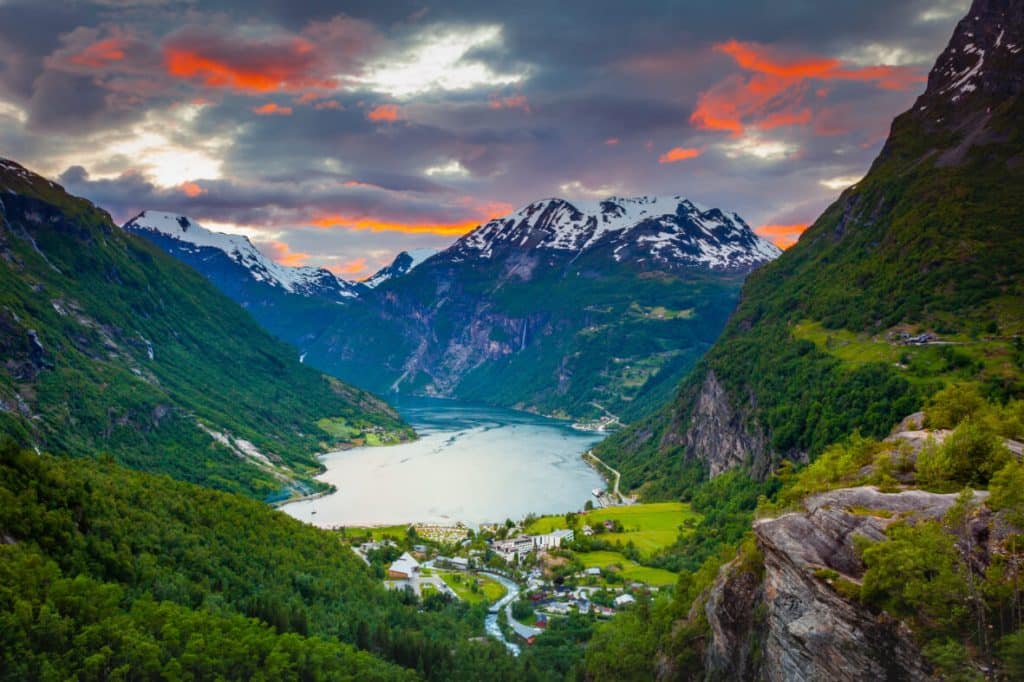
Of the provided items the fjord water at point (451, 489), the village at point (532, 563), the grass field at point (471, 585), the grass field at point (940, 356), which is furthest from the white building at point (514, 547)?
the grass field at point (940, 356)

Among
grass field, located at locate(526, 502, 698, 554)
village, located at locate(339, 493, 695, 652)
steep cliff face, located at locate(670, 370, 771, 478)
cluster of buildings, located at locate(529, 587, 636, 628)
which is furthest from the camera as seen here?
steep cliff face, located at locate(670, 370, 771, 478)

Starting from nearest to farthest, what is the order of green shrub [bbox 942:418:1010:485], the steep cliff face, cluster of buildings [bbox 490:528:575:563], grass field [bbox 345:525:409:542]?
green shrub [bbox 942:418:1010:485], cluster of buildings [bbox 490:528:575:563], grass field [bbox 345:525:409:542], the steep cliff face

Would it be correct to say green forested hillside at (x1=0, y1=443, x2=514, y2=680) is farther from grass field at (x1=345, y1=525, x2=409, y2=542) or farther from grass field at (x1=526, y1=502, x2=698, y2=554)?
grass field at (x1=526, y1=502, x2=698, y2=554)

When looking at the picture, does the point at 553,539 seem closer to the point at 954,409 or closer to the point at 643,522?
the point at 643,522

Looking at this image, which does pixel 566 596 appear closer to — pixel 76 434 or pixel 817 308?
pixel 817 308

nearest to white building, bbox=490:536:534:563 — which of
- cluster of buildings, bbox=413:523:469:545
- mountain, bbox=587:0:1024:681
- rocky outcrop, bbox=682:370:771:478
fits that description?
cluster of buildings, bbox=413:523:469:545

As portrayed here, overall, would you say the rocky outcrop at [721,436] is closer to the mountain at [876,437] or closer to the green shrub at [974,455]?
the mountain at [876,437]

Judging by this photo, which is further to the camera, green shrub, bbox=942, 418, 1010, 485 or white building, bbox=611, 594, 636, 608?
white building, bbox=611, 594, 636, 608
